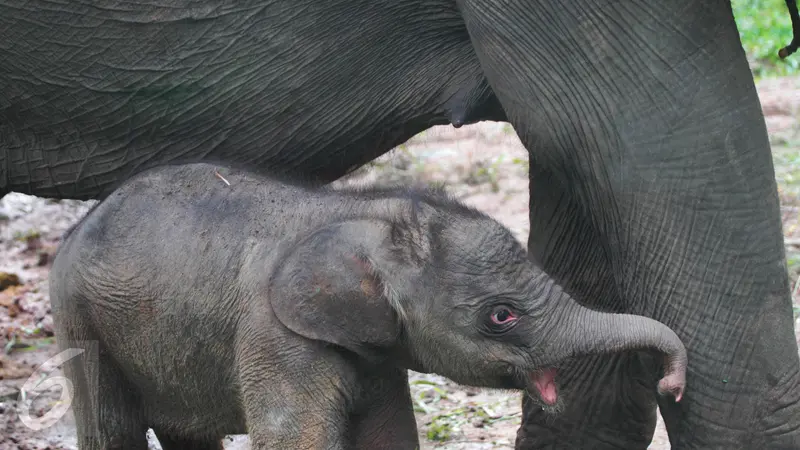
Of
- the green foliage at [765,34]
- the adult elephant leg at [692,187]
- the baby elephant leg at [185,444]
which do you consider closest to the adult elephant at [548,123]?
the adult elephant leg at [692,187]

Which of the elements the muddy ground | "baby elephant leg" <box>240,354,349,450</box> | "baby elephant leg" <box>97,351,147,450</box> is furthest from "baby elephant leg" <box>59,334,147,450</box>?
"baby elephant leg" <box>240,354,349,450</box>

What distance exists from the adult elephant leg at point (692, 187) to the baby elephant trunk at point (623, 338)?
0.16 metres

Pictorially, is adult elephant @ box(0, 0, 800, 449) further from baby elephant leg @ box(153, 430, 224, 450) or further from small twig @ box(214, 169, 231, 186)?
baby elephant leg @ box(153, 430, 224, 450)

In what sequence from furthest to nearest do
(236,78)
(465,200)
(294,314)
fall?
(465,200) < (236,78) < (294,314)

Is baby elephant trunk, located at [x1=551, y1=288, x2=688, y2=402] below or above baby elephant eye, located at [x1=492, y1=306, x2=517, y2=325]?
below

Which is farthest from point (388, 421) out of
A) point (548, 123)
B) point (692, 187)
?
point (692, 187)

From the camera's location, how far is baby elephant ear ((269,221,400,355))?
3162mm

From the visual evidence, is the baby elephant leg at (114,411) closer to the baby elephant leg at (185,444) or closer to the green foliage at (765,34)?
the baby elephant leg at (185,444)

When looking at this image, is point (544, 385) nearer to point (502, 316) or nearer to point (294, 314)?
point (502, 316)

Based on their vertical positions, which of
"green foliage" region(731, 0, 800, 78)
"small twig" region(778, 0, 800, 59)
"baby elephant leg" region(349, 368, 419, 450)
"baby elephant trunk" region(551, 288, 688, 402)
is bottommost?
"baby elephant leg" region(349, 368, 419, 450)

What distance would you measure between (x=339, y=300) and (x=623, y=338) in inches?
24.9

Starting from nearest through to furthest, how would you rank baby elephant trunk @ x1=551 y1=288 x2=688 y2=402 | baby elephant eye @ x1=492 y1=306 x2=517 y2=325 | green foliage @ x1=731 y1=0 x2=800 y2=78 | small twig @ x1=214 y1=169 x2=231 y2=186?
baby elephant trunk @ x1=551 y1=288 x2=688 y2=402, baby elephant eye @ x1=492 y1=306 x2=517 y2=325, small twig @ x1=214 y1=169 x2=231 y2=186, green foliage @ x1=731 y1=0 x2=800 y2=78

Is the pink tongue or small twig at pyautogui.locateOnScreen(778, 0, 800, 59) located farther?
small twig at pyautogui.locateOnScreen(778, 0, 800, 59)

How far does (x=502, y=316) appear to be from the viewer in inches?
123
